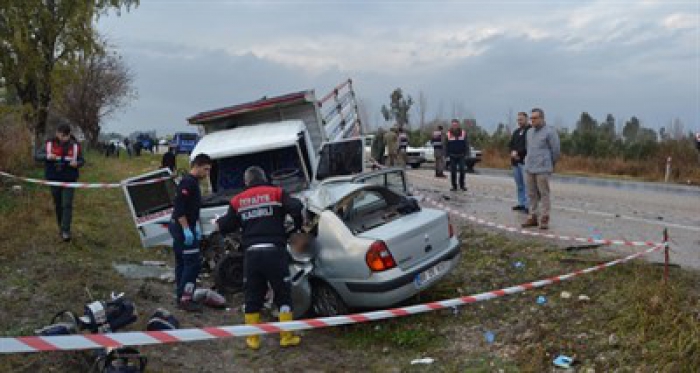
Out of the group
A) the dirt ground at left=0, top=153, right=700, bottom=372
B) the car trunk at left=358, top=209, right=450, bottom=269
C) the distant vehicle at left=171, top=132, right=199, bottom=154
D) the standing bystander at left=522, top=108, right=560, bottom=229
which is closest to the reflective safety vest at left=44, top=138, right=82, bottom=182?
the dirt ground at left=0, top=153, right=700, bottom=372

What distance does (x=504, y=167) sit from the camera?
95.8 ft

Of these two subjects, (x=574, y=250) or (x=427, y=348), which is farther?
(x=574, y=250)

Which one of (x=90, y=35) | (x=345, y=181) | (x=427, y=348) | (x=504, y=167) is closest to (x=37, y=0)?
(x=90, y=35)

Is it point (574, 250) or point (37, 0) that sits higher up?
point (37, 0)

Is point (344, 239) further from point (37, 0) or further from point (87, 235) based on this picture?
point (37, 0)

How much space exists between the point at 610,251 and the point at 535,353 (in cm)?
258

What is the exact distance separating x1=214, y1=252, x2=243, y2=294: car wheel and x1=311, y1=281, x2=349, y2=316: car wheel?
1.47 metres

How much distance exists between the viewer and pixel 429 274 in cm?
583

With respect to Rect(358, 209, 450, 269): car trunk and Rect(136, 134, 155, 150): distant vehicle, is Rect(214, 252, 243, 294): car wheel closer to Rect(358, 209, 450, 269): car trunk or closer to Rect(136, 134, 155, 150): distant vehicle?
Rect(358, 209, 450, 269): car trunk

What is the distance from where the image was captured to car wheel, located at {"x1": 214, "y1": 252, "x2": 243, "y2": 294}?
7.09 metres

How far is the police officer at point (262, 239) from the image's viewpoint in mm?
5477

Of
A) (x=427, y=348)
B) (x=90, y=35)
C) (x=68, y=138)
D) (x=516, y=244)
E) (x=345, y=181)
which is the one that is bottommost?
(x=427, y=348)

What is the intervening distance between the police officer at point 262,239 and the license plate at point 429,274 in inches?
51.1

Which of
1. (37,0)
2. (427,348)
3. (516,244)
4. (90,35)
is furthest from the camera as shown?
(90,35)
